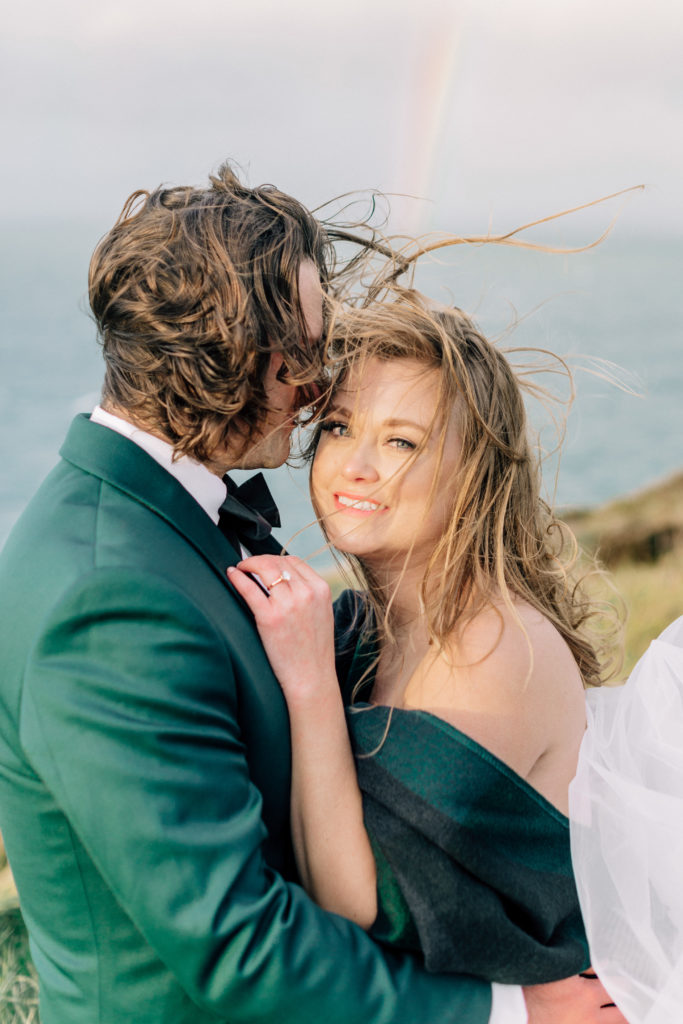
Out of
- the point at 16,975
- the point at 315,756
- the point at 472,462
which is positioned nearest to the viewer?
the point at 315,756

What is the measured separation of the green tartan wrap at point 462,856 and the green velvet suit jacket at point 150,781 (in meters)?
0.10

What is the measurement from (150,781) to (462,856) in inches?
30.2

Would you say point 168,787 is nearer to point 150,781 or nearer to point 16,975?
point 150,781

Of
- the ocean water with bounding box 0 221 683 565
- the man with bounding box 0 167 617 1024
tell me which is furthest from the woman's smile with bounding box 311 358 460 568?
the ocean water with bounding box 0 221 683 565

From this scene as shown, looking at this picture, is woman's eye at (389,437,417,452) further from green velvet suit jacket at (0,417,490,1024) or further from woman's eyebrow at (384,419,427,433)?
green velvet suit jacket at (0,417,490,1024)

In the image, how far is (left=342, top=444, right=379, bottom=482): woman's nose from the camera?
2338 millimetres

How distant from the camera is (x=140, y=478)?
1957 millimetres

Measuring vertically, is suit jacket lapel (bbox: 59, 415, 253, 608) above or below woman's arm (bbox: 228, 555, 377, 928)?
above

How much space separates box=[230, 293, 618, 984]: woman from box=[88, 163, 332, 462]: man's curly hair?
273mm

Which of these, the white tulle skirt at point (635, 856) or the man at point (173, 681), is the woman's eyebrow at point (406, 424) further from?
the white tulle skirt at point (635, 856)

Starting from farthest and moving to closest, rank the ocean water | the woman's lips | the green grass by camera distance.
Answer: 1. the ocean water
2. the green grass
3. the woman's lips

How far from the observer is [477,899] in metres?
2.03

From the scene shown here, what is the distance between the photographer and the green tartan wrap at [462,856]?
2006mm

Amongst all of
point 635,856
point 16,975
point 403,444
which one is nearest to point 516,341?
point 16,975
